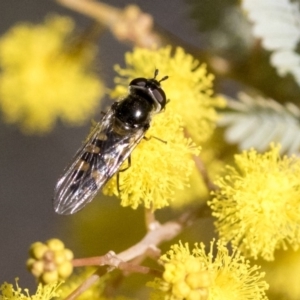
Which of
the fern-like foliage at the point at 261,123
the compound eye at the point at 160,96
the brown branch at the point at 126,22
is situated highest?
the brown branch at the point at 126,22

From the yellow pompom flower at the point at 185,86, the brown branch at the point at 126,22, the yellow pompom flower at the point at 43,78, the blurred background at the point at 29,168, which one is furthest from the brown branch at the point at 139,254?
the blurred background at the point at 29,168

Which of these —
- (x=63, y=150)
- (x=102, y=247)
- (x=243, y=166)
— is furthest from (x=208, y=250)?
(x=63, y=150)

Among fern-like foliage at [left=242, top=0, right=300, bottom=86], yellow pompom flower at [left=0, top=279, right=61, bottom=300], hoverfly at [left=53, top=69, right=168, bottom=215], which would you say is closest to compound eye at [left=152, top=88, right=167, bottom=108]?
hoverfly at [left=53, top=69, right=168, bottom=215]

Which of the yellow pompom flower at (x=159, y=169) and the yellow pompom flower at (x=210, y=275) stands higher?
the yellow pompom flower at (x=159, y=169)

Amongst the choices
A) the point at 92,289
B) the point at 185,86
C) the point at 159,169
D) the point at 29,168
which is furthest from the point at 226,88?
the point at 29,168

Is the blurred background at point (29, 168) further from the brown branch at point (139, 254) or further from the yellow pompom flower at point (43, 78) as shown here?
the brown branch at point (139, 254)

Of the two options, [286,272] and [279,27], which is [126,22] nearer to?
[279,27]
